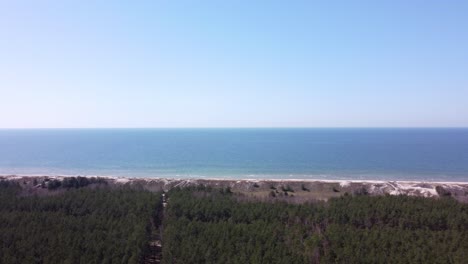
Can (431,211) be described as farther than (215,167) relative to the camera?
No

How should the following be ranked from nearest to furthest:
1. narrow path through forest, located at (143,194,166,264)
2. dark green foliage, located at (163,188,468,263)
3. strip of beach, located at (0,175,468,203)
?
dark green foliage, located at (163,188,468,263)
narrow path through forest, located at (143,194,166,264)
strip of beach, located at (0,175,468,203)

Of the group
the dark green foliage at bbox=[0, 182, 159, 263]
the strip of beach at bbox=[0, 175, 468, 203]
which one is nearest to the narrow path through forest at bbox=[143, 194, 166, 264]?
the dark green foliage at bbox=[0, 182, 159, 263]

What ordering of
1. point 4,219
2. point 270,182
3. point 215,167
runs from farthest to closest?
point 215,167 → point 270,182 → point 4,219

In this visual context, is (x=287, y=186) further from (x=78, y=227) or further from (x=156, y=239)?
(x=78, y=227)

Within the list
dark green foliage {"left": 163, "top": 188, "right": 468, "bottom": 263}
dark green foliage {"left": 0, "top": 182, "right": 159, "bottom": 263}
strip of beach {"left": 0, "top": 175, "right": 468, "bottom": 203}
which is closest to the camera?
dark green foliage {"left": 163, "top": 188, "right": 468, "bottom": 263}

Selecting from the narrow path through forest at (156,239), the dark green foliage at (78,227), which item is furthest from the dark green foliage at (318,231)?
the dark green foliage at (78,227)

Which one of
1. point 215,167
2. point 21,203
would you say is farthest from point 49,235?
point 215,167

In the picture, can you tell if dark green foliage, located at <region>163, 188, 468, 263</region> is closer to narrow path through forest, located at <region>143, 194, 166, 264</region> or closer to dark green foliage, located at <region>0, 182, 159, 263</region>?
narrow path through forest, located at <region>143, 194, 166, 264</region>

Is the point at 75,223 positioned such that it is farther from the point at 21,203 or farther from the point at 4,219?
the point at 21,203
